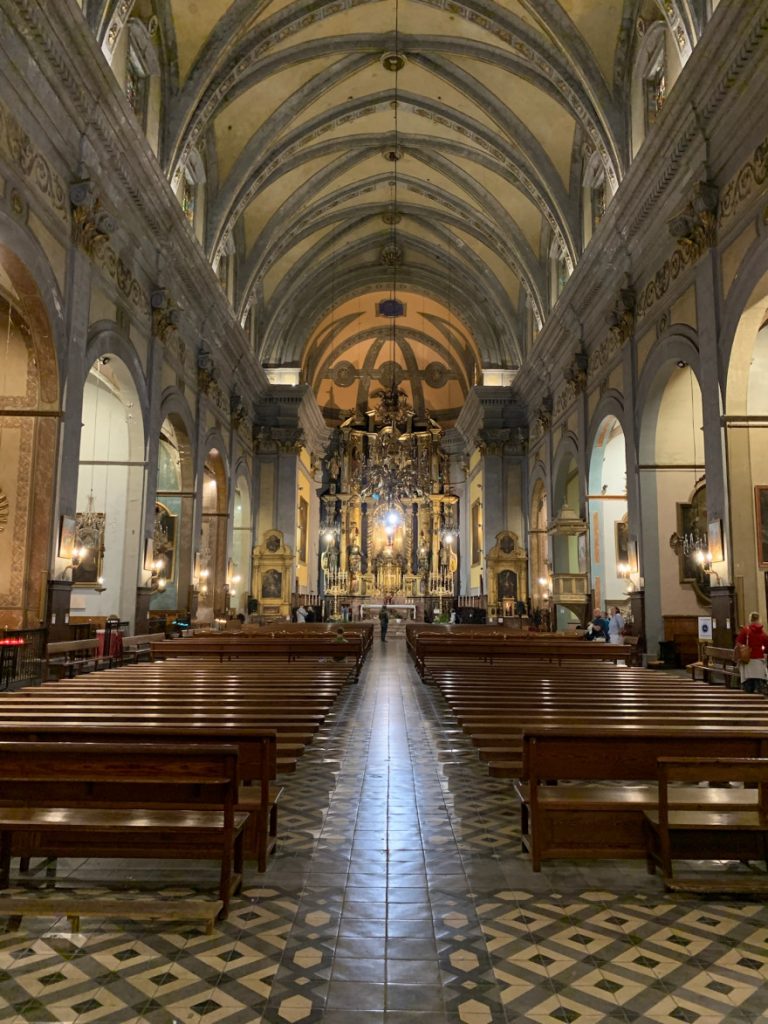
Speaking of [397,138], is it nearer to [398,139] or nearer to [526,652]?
[398,139]

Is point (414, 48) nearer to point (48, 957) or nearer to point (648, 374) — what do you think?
point (648, 374)

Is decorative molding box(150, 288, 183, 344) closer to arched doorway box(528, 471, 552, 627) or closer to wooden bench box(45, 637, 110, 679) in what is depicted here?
wooden bench box(45, 637, 110, 679)

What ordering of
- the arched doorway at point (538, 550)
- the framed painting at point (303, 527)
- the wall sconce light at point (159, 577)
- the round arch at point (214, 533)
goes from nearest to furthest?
1. the wall sconce light at point (159, 577)
2. the round arch at point (214, 533)
3. the arched doorway at point (538, 550)
4. the framed painting at point (303, 527)

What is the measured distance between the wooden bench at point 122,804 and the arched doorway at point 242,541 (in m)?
20.1

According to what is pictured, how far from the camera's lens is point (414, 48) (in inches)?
644

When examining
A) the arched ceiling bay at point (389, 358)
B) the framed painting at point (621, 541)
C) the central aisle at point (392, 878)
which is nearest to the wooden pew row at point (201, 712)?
the central aisle at point (392, 878)

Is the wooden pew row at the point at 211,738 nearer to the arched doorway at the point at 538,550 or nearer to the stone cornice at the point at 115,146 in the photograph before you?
the stone cornice at the point at 115,146

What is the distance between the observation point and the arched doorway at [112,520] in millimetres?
13918

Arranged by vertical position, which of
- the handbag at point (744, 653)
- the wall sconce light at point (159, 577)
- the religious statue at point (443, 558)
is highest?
the religious statue at point (443, 558)

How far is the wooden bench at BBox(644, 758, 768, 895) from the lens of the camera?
3.28 metres

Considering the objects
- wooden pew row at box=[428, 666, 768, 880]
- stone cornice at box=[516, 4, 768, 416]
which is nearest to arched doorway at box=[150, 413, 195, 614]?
stone cornice at box=[516, 4, 768, 416]

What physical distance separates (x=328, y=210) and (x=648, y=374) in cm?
1312

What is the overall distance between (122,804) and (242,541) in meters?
21.9

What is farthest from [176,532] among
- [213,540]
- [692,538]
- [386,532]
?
[386,532]
